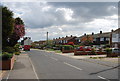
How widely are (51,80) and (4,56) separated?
21.1ft

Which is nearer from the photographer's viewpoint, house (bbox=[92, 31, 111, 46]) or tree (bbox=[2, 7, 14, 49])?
tree (bbox=[2, 7, 14, 49])

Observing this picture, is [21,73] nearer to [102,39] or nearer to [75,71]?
[75,71]

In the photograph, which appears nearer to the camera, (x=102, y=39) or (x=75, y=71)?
(x=75, y=71)

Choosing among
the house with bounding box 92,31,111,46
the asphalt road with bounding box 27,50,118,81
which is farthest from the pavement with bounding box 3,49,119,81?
the house with bounding box 92,31,111,46

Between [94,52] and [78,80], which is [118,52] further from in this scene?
[78,80]

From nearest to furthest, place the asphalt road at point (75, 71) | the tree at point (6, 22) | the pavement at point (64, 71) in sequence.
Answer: the pavement at point (64, 71)
the asphalt road at point (75, 71)
the tree at point (6, 22)

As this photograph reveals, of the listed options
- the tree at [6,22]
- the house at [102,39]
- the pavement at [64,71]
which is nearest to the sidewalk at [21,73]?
the pavement at [64,71]

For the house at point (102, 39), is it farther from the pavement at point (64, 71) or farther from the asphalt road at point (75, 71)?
the asphalt road at point (75, 71)

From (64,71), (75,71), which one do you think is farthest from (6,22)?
(75,71)

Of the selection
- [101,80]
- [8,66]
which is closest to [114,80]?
[101,80]

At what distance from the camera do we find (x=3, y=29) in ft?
57.2

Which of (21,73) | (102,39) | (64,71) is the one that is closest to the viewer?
(21,73)

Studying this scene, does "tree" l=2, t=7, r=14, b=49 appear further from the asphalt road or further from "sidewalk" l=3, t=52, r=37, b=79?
the asphalt road

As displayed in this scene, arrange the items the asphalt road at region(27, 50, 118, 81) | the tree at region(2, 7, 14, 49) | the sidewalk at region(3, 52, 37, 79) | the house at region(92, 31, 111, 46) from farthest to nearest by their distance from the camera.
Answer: the house at region(92, 31, 111, 46), the tree at region(2, 7, 14, 49), the asphalt road at region(27, 50, 118, 81), the sidewalk at region(3, 52, 37, 79)
